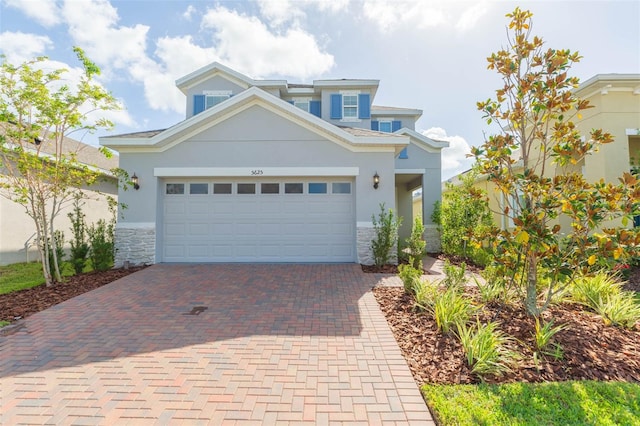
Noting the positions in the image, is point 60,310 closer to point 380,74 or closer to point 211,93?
point 211,93

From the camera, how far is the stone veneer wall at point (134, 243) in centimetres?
952

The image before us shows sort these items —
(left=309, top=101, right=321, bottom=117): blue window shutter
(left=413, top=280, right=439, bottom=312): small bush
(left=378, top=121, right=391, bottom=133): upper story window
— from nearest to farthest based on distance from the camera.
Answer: (left=413, top=280, right=439, bottom=312): small bush < (left=309, top=101, right=321, bottom=117): blue window shutter < (left=378, top=121, right=391, bottom=133): upper story window

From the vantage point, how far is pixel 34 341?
426 cm

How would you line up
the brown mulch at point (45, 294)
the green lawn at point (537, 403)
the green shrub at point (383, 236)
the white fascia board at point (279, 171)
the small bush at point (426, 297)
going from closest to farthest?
the green lawn at point (537, 403), the small bush at point (426, 297), the brown mulch at point (45, 294), the green shrub at point (383, 236), the white fascia board at point (279, 171)

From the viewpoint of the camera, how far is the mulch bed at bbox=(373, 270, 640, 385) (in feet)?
11.2

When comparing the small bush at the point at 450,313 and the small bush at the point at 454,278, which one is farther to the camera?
the small bush at the point at 454,278

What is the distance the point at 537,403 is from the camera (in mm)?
2885

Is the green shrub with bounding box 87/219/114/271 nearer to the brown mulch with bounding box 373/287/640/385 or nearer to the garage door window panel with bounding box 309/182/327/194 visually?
the garage door window panel with bounding box 309/182/327/194

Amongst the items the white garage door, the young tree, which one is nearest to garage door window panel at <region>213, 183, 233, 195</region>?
the white garage door

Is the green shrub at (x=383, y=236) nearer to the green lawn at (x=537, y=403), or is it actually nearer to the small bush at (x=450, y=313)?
the small bush at (x=450, y=313)

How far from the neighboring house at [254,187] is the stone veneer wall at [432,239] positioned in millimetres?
5619

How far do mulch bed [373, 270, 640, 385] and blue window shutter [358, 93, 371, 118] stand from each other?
38.0 feet

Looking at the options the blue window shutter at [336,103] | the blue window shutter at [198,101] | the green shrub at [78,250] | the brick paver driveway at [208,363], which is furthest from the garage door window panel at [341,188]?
the blue window shutter at [198,101]

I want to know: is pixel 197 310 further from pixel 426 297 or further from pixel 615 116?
pixel 615 116
